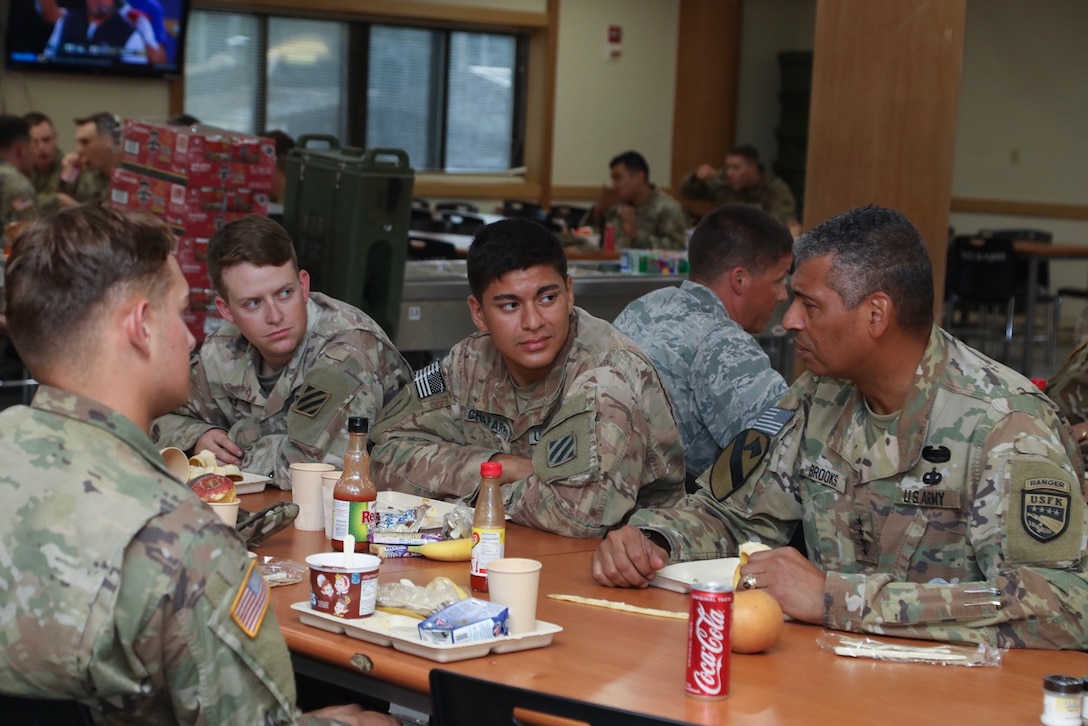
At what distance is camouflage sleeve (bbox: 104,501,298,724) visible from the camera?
155 cm

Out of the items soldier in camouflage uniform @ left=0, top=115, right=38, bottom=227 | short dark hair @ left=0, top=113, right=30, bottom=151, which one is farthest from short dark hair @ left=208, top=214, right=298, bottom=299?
short dark hair @ left=0, top=113, right=30, bottom=151

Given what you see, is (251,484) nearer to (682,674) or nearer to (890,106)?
(682,674)

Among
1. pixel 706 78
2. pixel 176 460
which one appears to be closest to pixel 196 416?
pixel 176 460

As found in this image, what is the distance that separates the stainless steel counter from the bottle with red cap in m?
3.67

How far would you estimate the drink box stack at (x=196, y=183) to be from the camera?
5.64m

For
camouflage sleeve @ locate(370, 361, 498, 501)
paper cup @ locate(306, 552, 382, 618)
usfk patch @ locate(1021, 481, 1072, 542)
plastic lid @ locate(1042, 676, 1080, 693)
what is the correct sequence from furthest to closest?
1. camouflage sleeve @ locate(370, 361, 498, 501)
2. usfk patch @ locate(1021, 481, 1072, 542)
3. paper cup @ locate(306, 552, 382, 618)
4. plastic lid @ locate(1042, 676, 1080, 693)

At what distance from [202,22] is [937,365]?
396 inches

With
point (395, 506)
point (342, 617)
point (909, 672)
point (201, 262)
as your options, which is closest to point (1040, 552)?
point (909, 672)

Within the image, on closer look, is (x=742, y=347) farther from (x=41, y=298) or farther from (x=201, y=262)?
(x=201, y=262)

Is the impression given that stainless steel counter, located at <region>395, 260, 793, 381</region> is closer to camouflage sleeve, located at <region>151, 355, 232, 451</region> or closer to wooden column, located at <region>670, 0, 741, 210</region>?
camouflage sleeve, located at <region>151, 355, 232, 451</region>

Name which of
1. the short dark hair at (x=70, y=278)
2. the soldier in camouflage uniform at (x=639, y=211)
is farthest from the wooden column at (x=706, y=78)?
the short dark hair at (x=70, y=278)

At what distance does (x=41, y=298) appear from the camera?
165 cm

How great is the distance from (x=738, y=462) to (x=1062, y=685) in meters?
1.01

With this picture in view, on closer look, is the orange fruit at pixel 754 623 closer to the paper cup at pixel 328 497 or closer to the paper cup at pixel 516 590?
the paper cup at pixel 516 590
